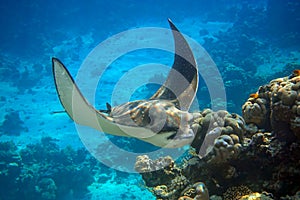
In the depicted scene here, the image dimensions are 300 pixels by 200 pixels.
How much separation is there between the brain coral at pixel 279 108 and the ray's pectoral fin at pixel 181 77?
1335 mm

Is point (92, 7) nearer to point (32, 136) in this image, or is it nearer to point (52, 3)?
point (52, 3)

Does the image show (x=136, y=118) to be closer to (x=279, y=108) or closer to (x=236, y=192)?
(x=236, y=192)

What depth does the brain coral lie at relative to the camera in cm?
317

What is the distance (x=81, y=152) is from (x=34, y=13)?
3113 centimetres

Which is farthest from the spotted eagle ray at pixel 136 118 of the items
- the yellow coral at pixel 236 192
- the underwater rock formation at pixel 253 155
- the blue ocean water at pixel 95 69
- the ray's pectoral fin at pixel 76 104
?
the blue ocean water at pixel 95 69

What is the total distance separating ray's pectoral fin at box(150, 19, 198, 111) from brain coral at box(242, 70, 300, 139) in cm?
134

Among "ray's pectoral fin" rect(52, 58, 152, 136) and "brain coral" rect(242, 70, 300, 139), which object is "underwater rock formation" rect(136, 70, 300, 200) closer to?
"brain coral" rect(242, 70, 300, 139)

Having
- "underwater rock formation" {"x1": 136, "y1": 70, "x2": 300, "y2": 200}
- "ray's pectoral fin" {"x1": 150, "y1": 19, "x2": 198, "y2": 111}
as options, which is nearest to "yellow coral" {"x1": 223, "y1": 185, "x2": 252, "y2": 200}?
"underwater rock formation" {"x1": 136, "y1": 70, "x2": 300, "y2": 200}

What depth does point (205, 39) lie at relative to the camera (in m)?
29.6

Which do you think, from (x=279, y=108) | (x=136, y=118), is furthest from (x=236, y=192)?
(x=136, y=118)

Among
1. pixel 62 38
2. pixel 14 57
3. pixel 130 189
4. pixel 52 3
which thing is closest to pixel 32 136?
pixel 130 189

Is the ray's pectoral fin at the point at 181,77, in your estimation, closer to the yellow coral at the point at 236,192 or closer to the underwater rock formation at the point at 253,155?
the underwater rock formation at the point at 253,155

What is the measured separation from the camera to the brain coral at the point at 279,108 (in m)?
3.17

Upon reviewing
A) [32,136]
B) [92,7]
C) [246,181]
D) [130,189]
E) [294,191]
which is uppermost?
[92,7]
